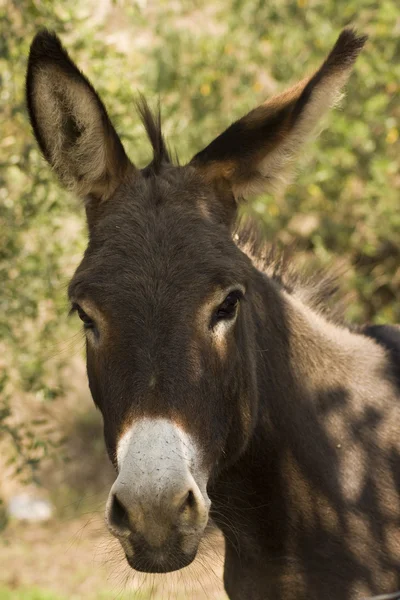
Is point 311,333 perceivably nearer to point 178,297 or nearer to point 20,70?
point 178,297

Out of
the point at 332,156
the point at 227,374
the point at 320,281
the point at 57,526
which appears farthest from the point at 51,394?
the point at 332,156

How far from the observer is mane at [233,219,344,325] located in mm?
3715

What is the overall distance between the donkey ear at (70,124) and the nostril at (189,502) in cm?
139

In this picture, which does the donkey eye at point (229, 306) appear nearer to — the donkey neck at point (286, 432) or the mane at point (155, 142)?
the donkey neck at point (286, 432)

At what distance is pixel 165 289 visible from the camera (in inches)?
111

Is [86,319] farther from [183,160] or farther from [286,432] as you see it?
[183,160]

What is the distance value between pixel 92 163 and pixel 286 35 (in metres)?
6.03

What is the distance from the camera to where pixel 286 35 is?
8.83 m

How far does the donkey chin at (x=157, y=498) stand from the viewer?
8.04ft

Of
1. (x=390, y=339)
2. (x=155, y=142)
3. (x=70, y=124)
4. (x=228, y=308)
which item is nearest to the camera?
(x=228, y=308)

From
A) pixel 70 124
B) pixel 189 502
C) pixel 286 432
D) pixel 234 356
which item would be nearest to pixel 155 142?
pixel 70 124

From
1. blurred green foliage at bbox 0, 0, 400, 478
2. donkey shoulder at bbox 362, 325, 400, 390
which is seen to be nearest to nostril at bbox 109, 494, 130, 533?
donkey shoulder at bbox 362, 325, 400, 390

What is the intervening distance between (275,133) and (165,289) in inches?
33.0

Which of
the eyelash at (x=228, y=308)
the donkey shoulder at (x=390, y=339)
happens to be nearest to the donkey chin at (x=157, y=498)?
the eyelash at (x=228, y=308)
